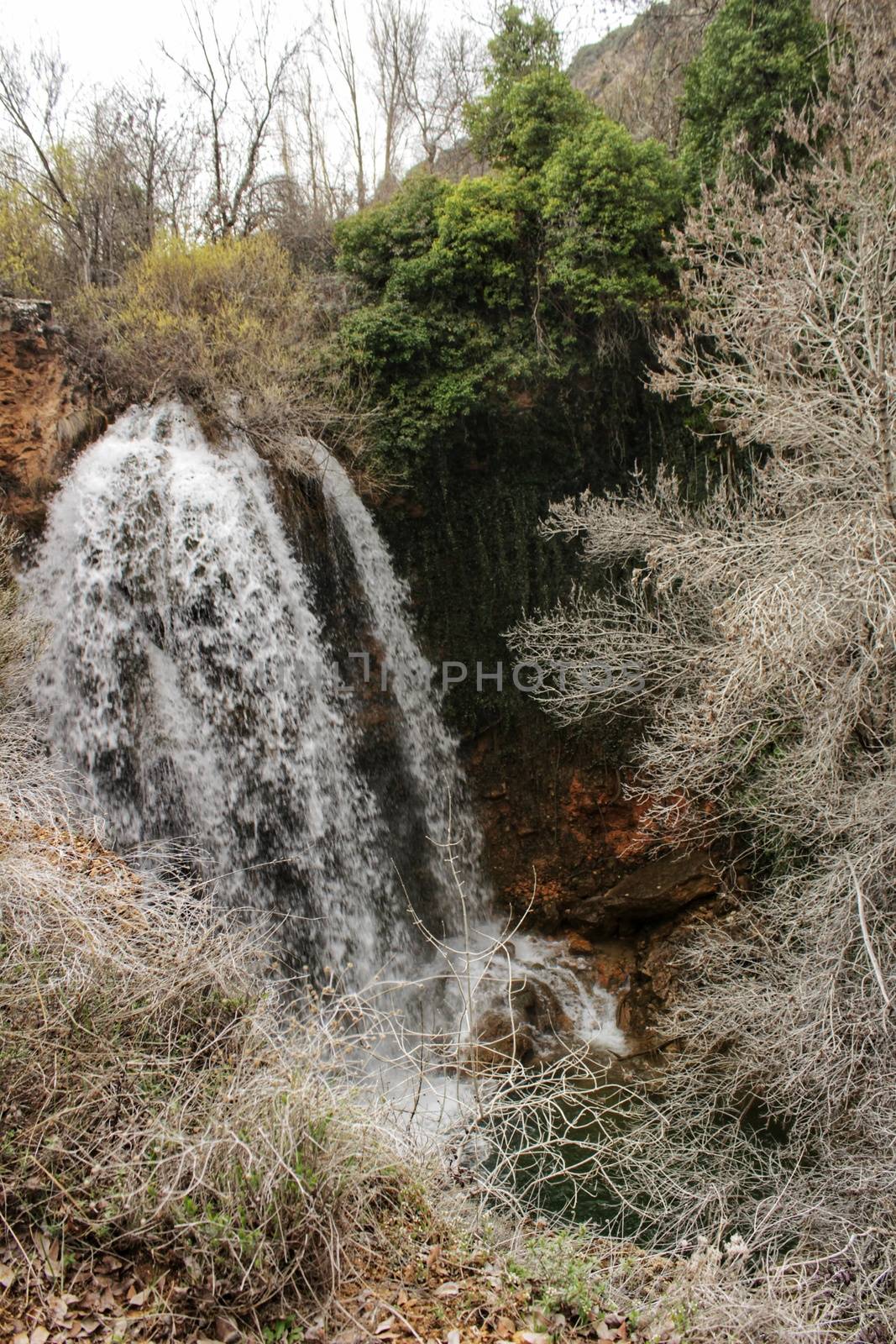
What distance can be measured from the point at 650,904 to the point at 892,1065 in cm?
312

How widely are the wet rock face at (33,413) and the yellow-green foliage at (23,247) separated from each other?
3.62ft

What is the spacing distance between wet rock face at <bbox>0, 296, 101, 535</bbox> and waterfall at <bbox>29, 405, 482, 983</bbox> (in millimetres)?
Result: 226

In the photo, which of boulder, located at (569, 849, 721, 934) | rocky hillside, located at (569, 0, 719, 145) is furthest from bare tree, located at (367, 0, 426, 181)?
boulder, located at (569, 849, 721, 934)

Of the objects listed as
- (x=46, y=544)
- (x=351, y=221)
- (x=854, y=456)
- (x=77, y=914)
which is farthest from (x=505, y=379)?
(x=77, y=914)

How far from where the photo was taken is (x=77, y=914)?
14.7 ft

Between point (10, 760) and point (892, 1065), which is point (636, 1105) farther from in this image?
point (10, 760)

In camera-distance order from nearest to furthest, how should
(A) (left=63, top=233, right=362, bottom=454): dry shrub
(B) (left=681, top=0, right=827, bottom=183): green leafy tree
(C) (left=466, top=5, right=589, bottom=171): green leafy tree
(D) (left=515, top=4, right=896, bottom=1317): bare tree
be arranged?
(D) (left=515, top=4, right=896, bottom=1317): bare tree, (A) (left=63, top=233, right=362, bottom=454): dry shrub, (B) (left=681, top=0, right=827, bottom=183): green leafy tree, (C) (left=466, top=5, right=589, bottom=171): green leafy tree

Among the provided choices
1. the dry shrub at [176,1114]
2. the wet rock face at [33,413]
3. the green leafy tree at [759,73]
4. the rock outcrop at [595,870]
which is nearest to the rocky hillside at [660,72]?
the green leafy tree at [759,73]

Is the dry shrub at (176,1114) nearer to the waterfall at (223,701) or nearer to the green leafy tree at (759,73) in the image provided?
the waterfall at (223,701)

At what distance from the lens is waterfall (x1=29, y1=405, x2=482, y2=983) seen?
6.90 m

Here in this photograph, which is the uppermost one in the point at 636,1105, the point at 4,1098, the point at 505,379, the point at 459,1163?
the point at 505,379

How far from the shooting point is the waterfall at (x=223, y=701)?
6902mm

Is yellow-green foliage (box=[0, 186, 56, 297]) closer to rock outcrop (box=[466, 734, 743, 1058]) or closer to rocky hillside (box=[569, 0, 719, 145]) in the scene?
rock outcrop (box=[466, 734, 743, 1058])

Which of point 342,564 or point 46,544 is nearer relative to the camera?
point 46,544
